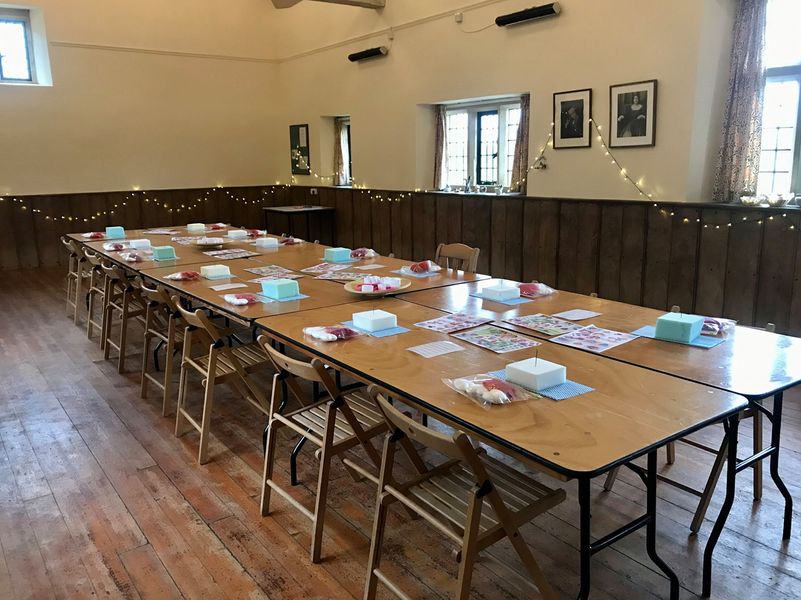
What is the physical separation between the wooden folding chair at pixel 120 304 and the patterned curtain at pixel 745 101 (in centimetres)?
493

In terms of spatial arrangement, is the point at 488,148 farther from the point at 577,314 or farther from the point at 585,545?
the point at 585,545

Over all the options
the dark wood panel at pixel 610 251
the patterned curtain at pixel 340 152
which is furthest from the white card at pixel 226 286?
the patterned curtain at pixel 340 152

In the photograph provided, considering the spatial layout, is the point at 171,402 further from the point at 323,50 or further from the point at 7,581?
the point at 323,50

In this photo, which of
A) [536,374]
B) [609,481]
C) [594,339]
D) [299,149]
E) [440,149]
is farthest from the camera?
[299,149]

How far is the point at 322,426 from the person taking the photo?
271 centimetres

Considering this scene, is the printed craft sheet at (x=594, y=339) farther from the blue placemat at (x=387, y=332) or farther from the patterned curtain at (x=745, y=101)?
the patterned curtain at (x=745, y=101)

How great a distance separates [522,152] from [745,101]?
7.79ft

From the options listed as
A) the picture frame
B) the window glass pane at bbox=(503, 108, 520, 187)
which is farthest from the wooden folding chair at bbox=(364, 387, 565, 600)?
the picture frame

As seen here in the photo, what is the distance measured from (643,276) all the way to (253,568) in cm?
461

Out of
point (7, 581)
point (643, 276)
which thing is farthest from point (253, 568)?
point (643, 276)

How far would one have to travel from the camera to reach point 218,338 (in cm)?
333

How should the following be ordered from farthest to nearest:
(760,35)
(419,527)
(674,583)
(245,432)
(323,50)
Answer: (323,50) < (760,35) < (245,432) < (419,527) < (674,583)

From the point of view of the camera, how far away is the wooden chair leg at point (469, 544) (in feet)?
6.00

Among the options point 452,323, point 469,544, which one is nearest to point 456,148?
point 452,323
